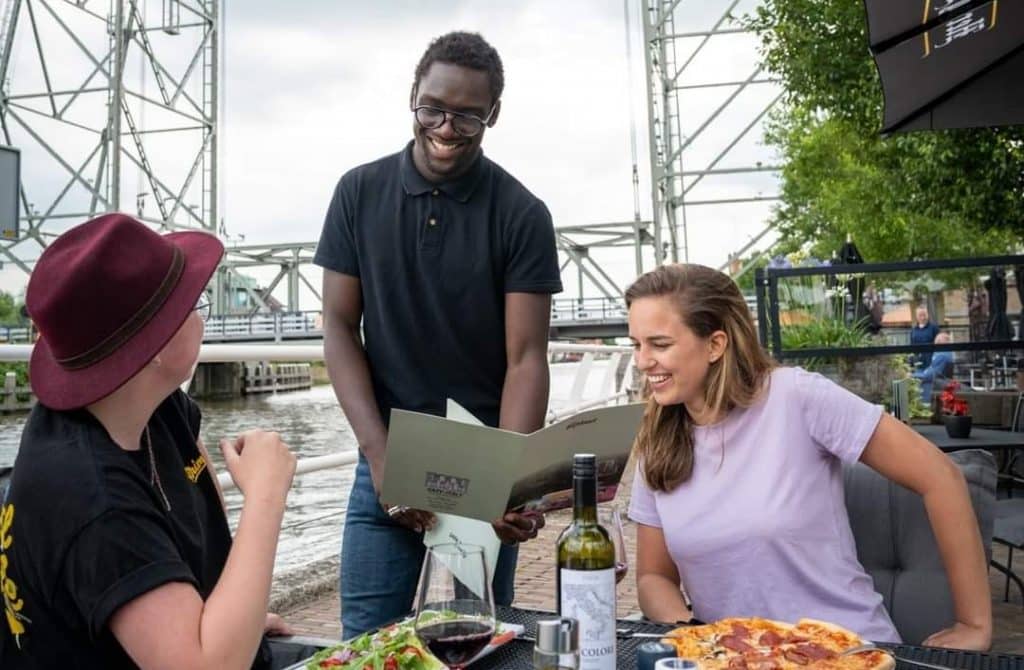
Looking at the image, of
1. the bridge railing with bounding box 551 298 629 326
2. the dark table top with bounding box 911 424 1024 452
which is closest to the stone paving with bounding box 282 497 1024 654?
the dark table top with bounding box 911 424 1024 452

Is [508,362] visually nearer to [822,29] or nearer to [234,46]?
[822,29]

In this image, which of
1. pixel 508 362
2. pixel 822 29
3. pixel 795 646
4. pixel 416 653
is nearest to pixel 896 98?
pixel 508 362

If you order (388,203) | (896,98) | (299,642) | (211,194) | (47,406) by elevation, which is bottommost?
(299,642)

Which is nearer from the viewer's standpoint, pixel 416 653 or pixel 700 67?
pixel 416 653

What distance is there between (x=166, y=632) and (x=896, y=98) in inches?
149

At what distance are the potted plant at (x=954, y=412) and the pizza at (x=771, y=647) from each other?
11.4 feet

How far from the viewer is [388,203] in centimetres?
226

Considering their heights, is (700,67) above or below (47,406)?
above

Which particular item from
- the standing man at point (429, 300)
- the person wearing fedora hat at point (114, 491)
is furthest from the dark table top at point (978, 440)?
the person wearing fedora hat at point (114, 491)

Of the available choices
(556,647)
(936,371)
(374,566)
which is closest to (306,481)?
(936,371)

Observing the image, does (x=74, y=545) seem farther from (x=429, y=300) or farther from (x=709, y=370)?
(x=709, y=370)

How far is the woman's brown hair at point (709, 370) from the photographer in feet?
6.61

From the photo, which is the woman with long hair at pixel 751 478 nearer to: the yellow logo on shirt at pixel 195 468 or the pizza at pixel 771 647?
the pizza at pixel 771 647

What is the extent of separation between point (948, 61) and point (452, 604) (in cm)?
342
